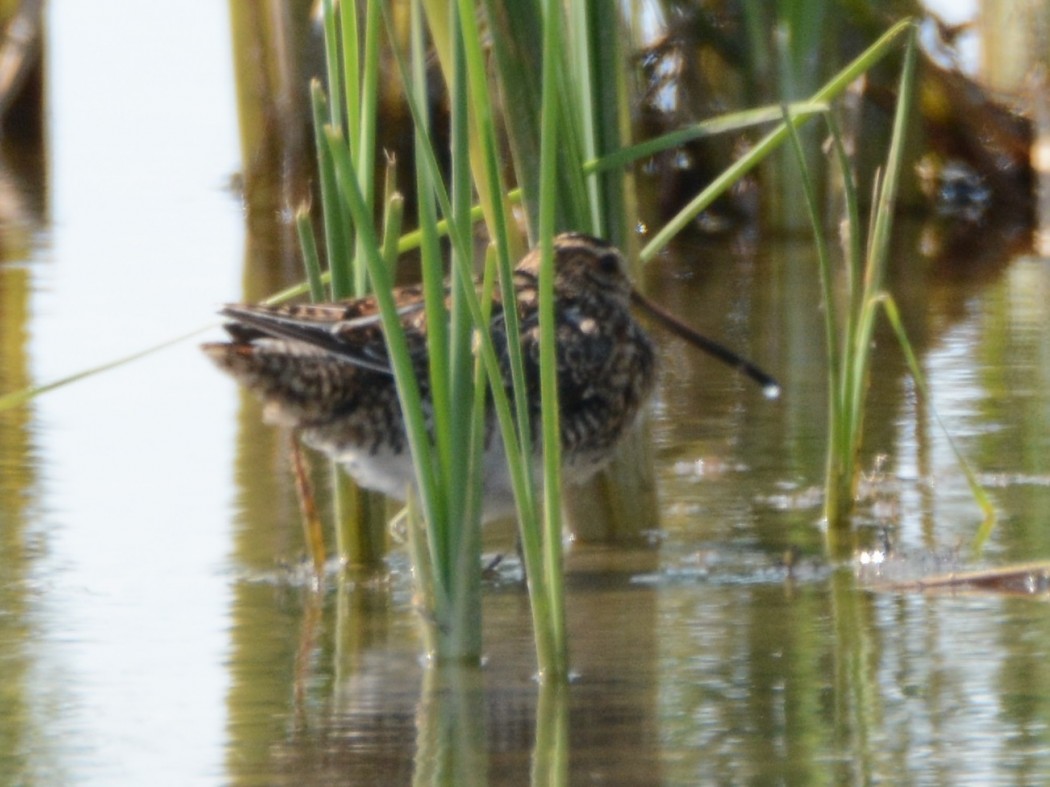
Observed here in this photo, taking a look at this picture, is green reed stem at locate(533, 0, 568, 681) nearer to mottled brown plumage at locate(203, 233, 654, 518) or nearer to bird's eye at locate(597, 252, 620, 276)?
mottled brown plumage at locate(203, 233, 654, 518)

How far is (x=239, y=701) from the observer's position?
10.1 feet

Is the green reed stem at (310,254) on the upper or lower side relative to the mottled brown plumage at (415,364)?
upper

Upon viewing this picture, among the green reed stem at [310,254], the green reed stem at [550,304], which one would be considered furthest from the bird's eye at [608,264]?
the green reed stem at [550,304]

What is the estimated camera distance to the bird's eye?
163 inches

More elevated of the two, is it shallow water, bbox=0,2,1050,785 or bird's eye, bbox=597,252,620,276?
bird's eye, bbox=597,252,620,276

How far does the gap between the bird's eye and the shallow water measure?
22.2 inches

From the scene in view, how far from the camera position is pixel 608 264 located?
417cm

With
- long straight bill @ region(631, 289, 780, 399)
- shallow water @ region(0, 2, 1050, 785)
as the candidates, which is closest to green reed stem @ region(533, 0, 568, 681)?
shallow water @ region(0, 2, 1050, 785)

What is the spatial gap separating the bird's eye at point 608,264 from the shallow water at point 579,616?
1.85 feet

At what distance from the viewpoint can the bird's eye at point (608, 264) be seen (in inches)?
163

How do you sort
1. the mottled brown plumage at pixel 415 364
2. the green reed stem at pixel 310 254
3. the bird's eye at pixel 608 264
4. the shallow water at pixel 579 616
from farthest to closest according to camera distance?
the bird's eye at pixel 608 264, the mottled brown plumage at pixel 415 364, the green reed stem at pixel 310 254, the shallow water at pixel 579 616

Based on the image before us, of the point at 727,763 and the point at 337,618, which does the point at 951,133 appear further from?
the point at 727,763

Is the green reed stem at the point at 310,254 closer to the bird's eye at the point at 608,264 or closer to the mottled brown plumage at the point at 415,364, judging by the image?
the mottled brown plumage at the point at 415,364

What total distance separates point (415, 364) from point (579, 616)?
0.60 metres
